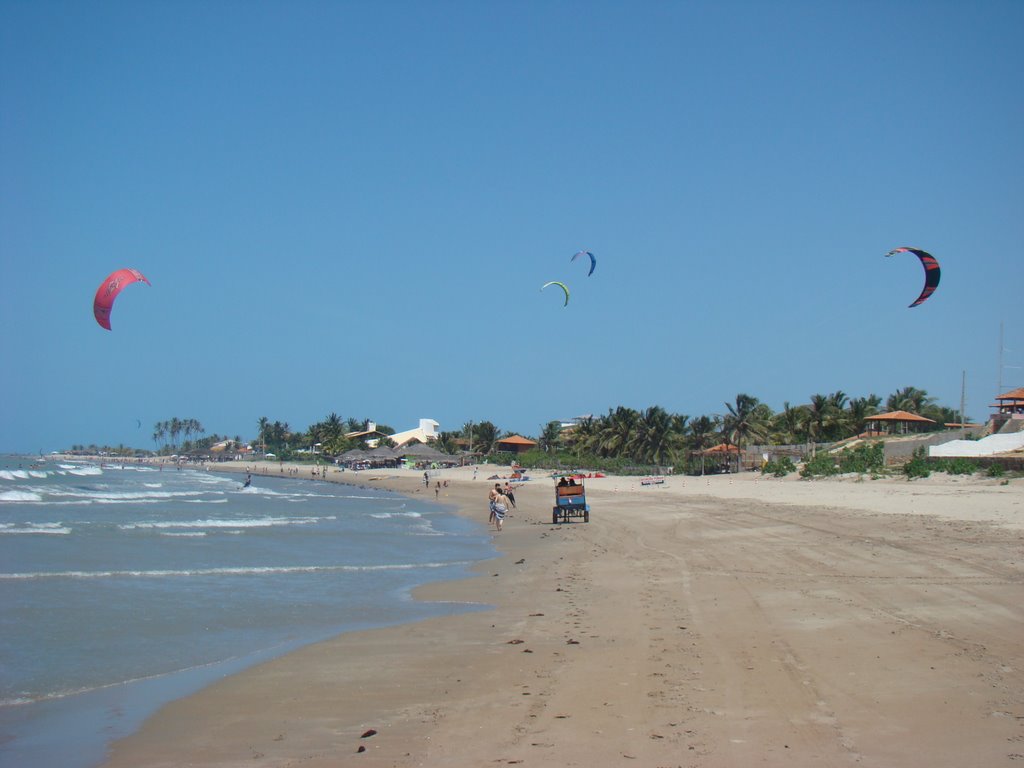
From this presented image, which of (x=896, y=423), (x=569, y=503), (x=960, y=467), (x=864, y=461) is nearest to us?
(x=569, y=503)

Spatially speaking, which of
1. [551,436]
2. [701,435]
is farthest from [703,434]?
[551,436]

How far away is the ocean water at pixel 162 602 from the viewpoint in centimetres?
685

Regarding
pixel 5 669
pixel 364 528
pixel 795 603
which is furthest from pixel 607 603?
pixel 364 528

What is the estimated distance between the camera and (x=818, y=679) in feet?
20.6

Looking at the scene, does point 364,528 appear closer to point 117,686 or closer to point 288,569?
point 288,569

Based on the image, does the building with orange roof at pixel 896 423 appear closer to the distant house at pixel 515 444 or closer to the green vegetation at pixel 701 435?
the green vegetation at pixel 701 435

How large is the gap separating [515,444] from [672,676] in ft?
256

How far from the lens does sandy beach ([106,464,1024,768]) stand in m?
5.09

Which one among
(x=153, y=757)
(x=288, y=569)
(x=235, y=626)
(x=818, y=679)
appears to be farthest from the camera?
(x=288, y=569)

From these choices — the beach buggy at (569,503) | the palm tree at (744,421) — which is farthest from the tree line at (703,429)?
the beach buggy at (569,503)

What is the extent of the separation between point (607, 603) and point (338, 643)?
3211 mm

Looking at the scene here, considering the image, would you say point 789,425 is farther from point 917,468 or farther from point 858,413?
point 917,468

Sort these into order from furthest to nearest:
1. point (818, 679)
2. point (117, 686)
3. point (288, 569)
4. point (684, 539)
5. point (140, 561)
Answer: point (684, 539) < point (140, 561) < point (288, 569) < point (117, 686) < point (818, 679)

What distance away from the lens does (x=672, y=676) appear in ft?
21.7
